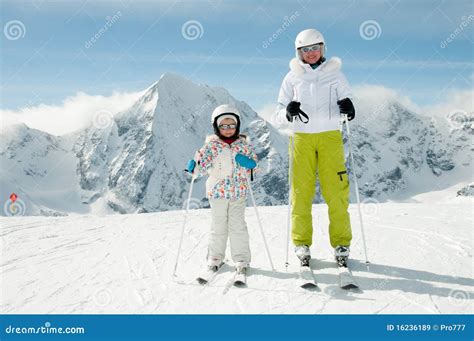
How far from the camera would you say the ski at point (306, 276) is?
4.61 m

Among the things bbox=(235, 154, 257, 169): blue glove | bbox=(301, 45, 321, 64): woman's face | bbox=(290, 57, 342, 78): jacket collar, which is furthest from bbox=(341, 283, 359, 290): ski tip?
bbox=(301, 45, 321, 64): woman's face

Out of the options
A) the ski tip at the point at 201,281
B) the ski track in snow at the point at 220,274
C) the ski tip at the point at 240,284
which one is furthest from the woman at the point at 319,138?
the ski tip at the point at 201,281

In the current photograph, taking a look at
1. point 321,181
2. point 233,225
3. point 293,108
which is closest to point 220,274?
point 233,225

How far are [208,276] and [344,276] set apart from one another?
1472mm

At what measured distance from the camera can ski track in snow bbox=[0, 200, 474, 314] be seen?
433 cm

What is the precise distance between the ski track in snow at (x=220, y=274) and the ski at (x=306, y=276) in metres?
0.08

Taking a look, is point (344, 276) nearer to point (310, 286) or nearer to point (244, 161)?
point (310, 286)

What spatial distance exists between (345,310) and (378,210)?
6086mm

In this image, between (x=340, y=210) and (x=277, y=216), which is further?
(x=277, y=216)

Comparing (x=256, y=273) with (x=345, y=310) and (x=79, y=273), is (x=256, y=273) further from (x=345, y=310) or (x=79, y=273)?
(x=79, y=273)

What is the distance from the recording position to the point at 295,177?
208 inches
